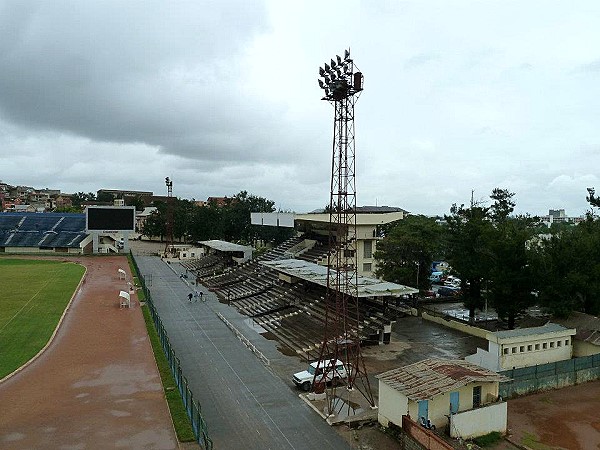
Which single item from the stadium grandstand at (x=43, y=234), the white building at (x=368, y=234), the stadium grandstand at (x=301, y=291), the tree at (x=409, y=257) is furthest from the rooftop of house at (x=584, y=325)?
the stadium grandstand at (x=43, y=234)

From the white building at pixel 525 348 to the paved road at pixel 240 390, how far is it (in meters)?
10.4

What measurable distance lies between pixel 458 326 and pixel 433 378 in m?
17.0

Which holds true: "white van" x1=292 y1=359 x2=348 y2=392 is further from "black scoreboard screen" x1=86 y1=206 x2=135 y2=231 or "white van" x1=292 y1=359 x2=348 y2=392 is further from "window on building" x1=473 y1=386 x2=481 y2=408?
"black scoreboard screen" x1=86 y1=206 x2=135 y2=231

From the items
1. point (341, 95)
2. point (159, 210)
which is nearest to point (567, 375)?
point (341, 95)

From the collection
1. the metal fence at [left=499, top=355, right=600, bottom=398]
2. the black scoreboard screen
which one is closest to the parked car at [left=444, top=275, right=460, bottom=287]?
the metal fence at [left=499, top=355, right=600, bottom=398]

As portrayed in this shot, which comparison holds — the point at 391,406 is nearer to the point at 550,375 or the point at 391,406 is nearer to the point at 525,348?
the point at 550,375

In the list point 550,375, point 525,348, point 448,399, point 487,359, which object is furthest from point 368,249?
point 448,399

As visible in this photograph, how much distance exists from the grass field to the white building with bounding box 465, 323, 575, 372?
81.1 ft

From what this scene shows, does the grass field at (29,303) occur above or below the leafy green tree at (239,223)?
below

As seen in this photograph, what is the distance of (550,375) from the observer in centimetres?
2297

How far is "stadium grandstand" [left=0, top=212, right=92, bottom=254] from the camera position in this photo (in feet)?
274

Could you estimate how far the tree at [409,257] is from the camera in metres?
39.7

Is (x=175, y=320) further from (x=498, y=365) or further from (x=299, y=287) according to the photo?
(x=498, y=365)

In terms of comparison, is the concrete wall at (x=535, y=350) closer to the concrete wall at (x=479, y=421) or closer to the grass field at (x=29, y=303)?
the concrete wall at (x=479, y=421)
